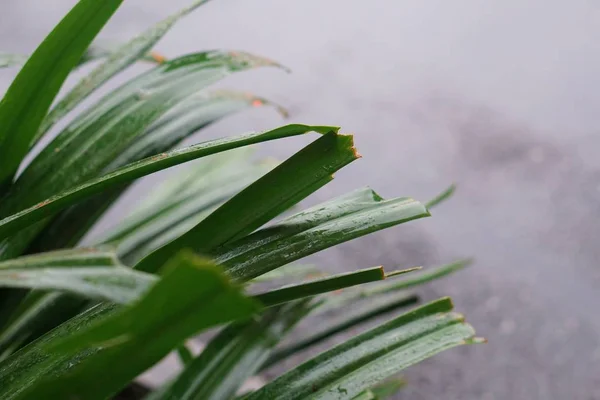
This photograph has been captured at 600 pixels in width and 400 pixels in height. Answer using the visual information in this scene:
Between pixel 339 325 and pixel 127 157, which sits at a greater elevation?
pixel 127 157

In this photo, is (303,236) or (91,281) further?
(303,236)

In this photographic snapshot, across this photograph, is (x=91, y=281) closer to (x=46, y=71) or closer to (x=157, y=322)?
(x=157, y=322)

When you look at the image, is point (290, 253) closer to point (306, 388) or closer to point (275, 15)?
point (306, 388)

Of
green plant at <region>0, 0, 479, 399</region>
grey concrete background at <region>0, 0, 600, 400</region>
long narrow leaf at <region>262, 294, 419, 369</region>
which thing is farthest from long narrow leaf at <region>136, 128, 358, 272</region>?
grey concrete background at <region>0, 0, 600, 400</region>

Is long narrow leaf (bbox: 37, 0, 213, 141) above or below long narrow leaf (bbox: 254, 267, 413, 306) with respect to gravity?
above

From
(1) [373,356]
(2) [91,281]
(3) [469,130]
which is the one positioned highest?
(3) [469,130]

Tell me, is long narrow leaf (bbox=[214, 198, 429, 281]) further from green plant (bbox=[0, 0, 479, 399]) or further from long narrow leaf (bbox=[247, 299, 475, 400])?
long narrow leaf (bbox=[247, 299, 475, 400])

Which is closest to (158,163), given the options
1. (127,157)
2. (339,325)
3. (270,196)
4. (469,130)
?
(270,196)
